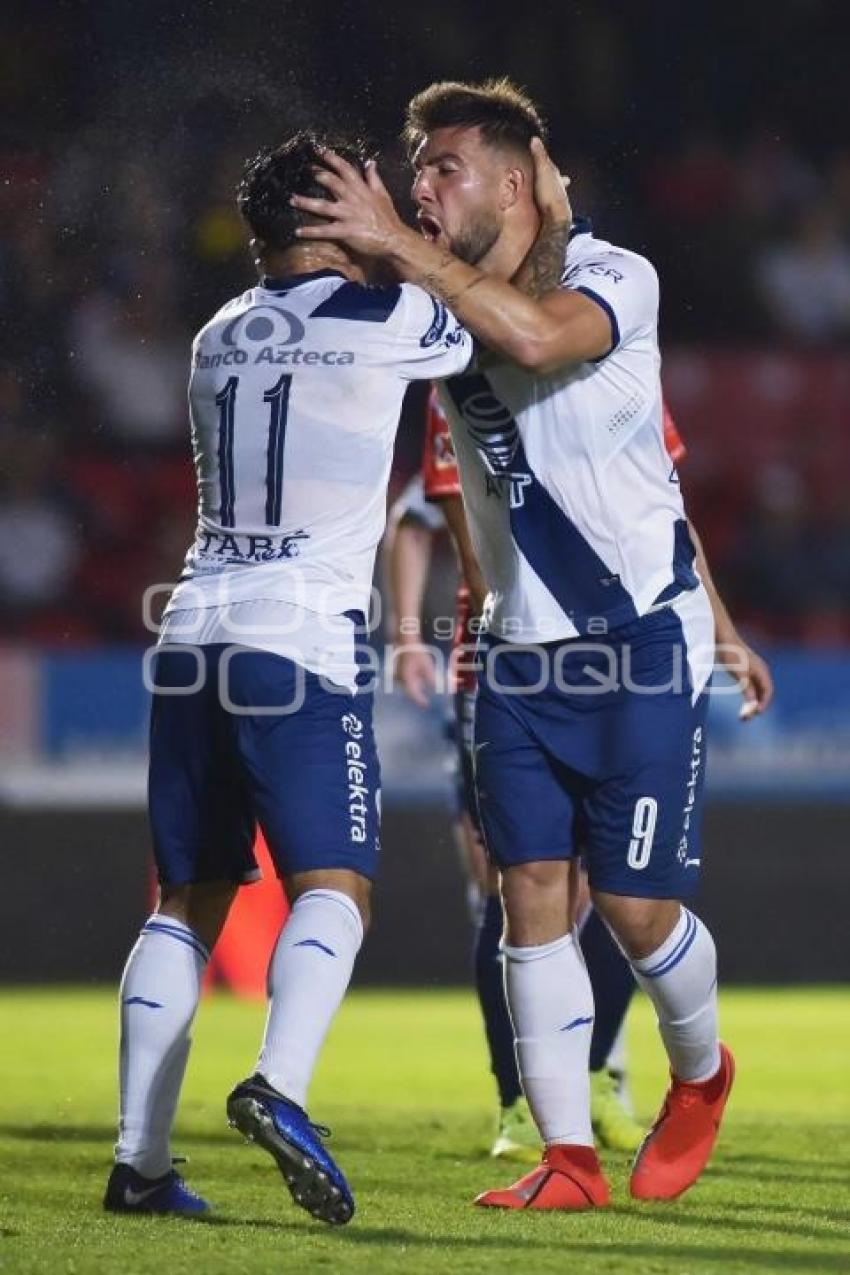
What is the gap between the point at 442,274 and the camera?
3.87 m

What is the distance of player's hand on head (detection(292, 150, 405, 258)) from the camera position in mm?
3803

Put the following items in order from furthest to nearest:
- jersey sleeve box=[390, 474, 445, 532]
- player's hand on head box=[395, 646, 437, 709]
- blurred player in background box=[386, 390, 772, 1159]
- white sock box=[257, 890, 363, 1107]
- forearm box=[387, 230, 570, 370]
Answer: player's hand on head box=[395, 646, 437, 709], jersey sleeve box=[390, 474, 445, 532], blurred player in background box=[386, 390, 772, 1159], forearm box=[387, 230, 570, 370], white sock box=[257, 890, 363, 1107]

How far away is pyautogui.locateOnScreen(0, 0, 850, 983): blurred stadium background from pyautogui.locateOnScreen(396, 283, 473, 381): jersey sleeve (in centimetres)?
114

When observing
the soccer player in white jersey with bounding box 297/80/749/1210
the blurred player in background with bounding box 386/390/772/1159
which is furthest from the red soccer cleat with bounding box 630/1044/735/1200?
the blurred player in background with bounding box 386/390/772/1159

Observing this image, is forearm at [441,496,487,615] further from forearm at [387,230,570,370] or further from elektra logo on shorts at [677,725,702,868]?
forearm at [387,230,570,370]

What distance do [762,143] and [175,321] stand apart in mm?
7540

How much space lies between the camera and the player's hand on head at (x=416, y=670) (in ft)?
20.4

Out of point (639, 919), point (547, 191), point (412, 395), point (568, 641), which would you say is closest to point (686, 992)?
point (639, 919)

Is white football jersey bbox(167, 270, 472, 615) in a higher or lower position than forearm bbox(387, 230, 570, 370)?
lower

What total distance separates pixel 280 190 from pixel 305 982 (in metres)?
1.40

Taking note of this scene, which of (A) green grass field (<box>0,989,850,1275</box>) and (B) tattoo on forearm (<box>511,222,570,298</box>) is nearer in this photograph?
(A) green grass field (<box>0,989,850,1275</box>)

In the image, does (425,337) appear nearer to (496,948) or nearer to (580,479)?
(580,479)

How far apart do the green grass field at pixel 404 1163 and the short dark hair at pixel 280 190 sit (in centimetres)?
176

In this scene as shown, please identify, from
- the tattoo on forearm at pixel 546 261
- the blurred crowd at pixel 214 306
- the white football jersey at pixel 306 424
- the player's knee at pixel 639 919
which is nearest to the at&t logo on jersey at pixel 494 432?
the tattoo on forearm at pixel 546 261
